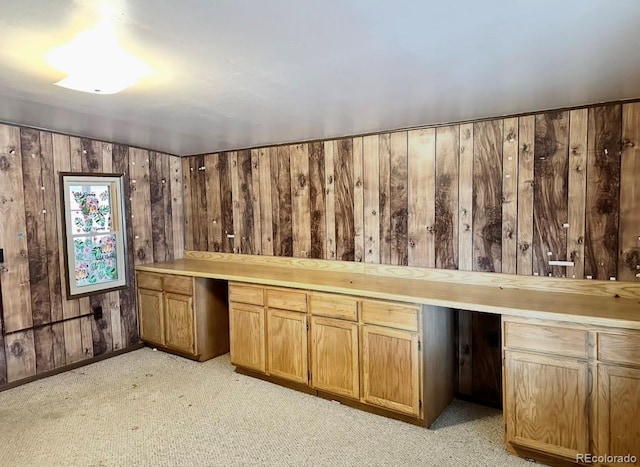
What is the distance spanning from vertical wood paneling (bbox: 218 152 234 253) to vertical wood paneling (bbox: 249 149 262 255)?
0.29m

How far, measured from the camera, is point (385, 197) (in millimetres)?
3383

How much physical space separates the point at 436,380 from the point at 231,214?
2591 mm

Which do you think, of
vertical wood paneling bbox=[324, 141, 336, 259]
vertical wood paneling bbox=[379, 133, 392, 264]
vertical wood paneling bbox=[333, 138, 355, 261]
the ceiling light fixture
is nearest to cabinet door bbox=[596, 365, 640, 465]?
vertical wood paneling bbox=[379, 133, 392, 264]

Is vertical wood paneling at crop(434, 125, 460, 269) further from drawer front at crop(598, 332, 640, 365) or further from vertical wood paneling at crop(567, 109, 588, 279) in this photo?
drawer front at crop(598, 332, 640, 365)

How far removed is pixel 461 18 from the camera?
147cm

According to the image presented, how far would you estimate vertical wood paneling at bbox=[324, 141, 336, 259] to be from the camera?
145 inches

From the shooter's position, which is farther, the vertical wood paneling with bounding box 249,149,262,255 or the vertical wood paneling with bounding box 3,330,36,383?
the vertical wood paneling with bounding box 249,149,262,255

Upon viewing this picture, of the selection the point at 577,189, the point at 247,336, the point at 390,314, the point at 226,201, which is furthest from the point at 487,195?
the point at 226,201

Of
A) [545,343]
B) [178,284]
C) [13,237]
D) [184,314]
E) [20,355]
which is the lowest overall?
[20,355]

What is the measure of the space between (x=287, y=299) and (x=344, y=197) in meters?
0.99

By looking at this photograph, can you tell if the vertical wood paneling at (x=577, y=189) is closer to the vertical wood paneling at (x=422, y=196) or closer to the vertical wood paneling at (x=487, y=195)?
the vertical wood paneling at (x=487, y=195)

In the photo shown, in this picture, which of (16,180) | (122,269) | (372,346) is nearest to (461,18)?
(372,346)

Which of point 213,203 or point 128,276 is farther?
point 213,203

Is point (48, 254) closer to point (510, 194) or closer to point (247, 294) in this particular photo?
point (247, 294)
